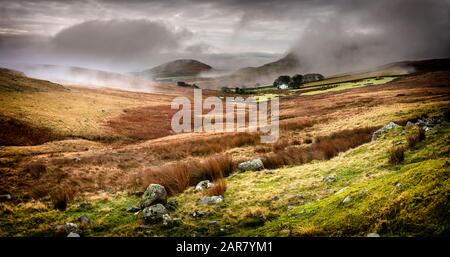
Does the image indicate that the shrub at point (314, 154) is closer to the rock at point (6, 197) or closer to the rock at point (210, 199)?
the rock at point (210, 199)

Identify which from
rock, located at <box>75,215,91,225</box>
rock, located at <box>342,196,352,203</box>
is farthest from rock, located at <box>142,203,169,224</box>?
rock, located at <box>342,196,352,203</box>

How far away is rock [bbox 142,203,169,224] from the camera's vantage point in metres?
9.72

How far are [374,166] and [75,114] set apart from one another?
4619 centimetres

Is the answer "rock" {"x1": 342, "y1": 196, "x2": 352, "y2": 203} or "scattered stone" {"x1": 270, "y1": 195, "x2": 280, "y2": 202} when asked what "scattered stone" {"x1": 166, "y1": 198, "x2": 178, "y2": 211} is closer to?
"scattered stone" {"x1": 270, "y1": 195, "x2": 280, "y2": 202}

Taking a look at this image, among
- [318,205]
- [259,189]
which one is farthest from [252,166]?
[318,205]

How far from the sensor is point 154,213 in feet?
32.2

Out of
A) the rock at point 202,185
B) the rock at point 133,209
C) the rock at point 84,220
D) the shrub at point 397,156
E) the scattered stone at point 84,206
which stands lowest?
the scattered stone at point 84,206

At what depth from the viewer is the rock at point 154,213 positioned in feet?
31.9

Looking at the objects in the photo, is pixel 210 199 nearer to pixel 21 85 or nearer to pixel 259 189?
pixel 259 189

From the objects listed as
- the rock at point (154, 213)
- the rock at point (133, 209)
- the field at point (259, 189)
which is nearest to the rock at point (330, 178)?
the field at point (259, 189)

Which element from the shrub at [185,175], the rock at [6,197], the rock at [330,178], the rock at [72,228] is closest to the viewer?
the rock at [72,228]
